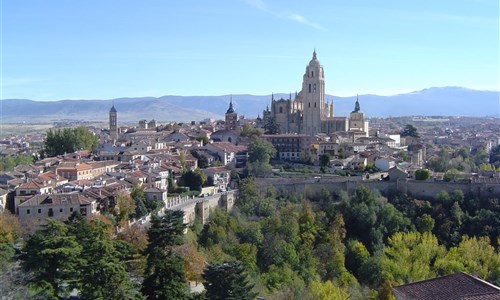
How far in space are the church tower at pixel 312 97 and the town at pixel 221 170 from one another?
7cm

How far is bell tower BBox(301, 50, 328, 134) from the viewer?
49688 millimetres

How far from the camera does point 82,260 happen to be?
15922 millimetres

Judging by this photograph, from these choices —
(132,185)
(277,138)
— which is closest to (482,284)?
(132,185)

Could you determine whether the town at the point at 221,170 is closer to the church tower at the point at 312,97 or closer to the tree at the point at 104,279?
the church tower at the point at 312,97

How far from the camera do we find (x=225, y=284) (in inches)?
612

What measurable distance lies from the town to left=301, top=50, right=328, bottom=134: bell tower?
75mm

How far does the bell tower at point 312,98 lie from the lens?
49.7m

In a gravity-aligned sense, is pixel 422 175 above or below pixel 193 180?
above

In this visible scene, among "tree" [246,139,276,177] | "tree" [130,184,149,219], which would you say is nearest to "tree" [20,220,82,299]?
"tree" [130,184,149,219]

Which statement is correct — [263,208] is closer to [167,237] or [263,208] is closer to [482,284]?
[167,237]

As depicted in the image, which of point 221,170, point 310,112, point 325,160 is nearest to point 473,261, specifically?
point 221,170

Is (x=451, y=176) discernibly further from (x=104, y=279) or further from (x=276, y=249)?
(x=104, y=279)

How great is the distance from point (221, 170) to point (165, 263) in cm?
1842

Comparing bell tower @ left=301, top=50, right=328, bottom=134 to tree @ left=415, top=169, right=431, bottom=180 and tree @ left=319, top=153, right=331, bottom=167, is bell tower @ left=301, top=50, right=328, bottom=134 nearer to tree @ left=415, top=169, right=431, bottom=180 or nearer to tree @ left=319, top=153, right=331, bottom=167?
tree @ left=319, top=153, right=331, bottom=167
